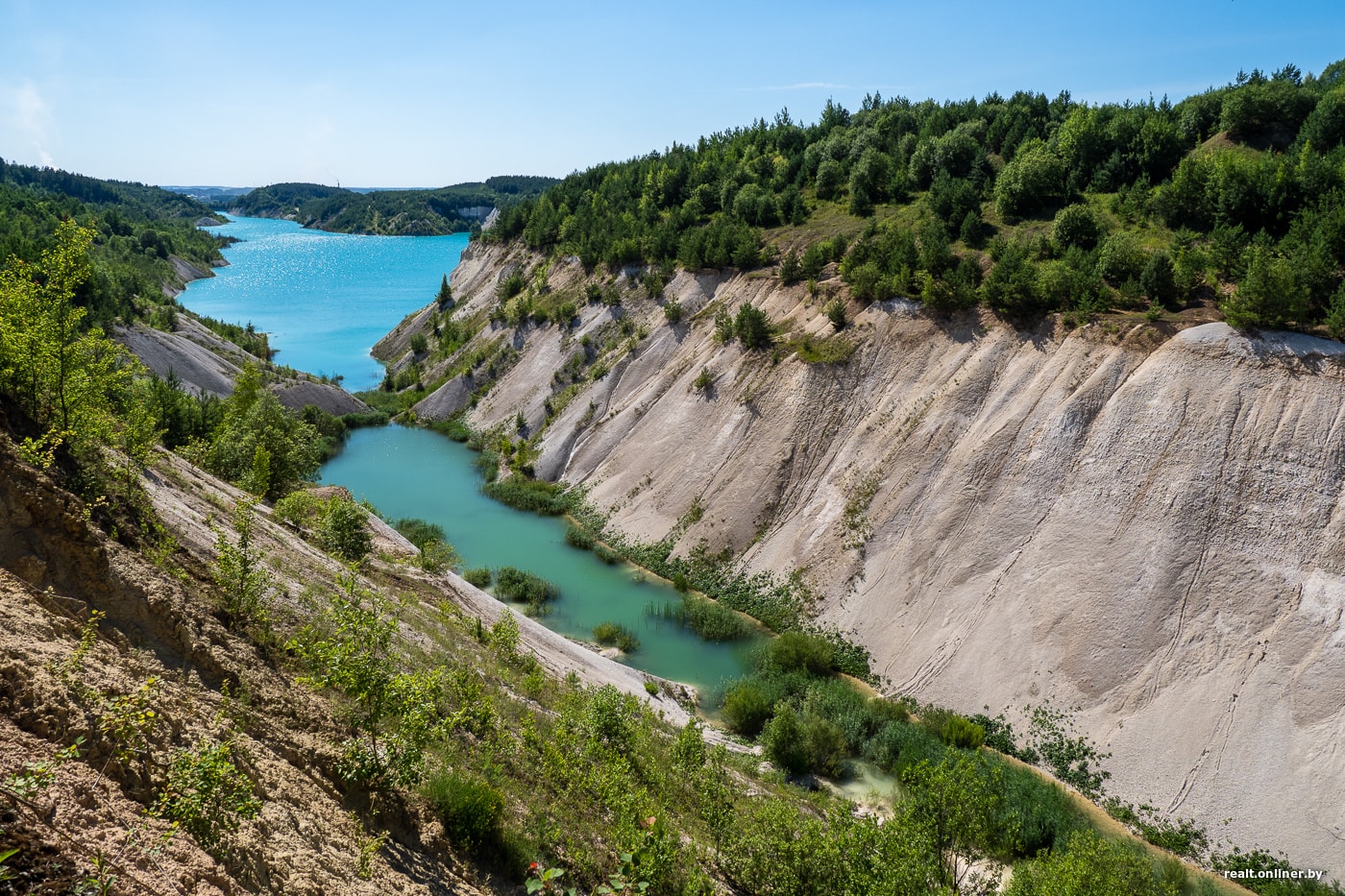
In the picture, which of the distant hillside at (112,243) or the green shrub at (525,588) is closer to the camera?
the green shrub at (525,588)

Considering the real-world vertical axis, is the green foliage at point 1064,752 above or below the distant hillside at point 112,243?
below

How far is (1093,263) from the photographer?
28.6 metres

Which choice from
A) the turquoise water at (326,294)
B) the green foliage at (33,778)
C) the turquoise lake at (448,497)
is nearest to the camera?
the green foliage at (33,778)

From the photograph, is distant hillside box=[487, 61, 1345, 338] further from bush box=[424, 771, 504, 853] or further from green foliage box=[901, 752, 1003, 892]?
bush box=[424, 771, 504, 853]

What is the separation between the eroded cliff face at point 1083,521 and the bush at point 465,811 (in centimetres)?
1574

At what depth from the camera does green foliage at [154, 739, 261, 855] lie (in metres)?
6.87

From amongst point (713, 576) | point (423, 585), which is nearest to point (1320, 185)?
point (713, 576)

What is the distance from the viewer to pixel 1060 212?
31.7 metres

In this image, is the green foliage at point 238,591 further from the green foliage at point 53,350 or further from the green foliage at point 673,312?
the green foliage at point 673,312

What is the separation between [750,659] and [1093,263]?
20664 mm

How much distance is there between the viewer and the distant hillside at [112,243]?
4641 cm

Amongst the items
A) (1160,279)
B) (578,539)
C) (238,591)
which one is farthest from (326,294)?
(238,591)

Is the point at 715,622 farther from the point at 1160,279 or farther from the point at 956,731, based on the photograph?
the point at 1160,279

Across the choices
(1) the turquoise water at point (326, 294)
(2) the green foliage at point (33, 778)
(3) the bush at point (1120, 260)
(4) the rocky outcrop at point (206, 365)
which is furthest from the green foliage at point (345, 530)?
(1) the turquoise water at point (326, 294)
